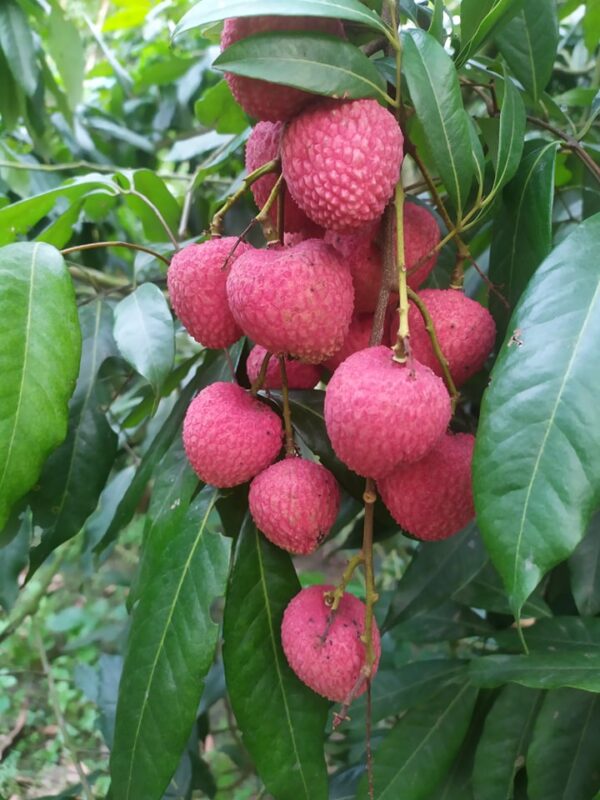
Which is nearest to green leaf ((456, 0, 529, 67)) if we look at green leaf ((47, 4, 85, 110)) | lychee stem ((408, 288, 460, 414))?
lychee stem ((408, 288, 460, 414))

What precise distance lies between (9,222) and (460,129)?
0.51 metres

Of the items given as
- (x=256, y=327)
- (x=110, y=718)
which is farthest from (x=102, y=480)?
(x=110, y=718)

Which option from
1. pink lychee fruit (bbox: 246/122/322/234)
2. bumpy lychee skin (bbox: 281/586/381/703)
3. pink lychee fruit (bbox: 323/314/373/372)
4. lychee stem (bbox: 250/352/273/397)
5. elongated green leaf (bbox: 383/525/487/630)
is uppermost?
pink lychee fruit (bbox: 246/122/322/234)

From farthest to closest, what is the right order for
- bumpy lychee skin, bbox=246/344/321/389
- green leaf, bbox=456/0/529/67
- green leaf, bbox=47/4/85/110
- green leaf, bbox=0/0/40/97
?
green leaf, bbox=47/4/85/110 → green leaf, bbox=0/0/40/97 → bumpy lychee skin, bbox=246/344/321/389 → green leaf, bbox=456/0/529/67

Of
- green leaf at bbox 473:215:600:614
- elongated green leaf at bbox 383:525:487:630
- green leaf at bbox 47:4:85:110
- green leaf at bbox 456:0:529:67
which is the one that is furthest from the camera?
green leaf at bbox 47:4:85:110

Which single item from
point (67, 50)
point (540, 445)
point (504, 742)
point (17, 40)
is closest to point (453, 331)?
point (540, 445)

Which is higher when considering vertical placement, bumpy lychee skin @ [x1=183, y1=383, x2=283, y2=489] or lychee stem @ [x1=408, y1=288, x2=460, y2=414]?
lychee stem @ [x1=408, y1=288, x2=460, y2=414]

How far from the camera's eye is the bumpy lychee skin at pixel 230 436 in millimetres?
557

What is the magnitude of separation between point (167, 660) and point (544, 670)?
0.33m

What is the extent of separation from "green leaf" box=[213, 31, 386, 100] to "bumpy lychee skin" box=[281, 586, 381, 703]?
15.0 inches

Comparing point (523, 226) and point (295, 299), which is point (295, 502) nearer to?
point (295, 299)

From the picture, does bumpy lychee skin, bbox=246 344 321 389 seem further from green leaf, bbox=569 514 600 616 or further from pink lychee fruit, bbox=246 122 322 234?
green leaf, bbox=569 514 600 616

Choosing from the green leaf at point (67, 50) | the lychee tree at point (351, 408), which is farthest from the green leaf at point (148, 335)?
the green leaf at point (67, 50)

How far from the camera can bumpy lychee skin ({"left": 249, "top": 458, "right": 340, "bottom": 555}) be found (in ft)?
1.75
